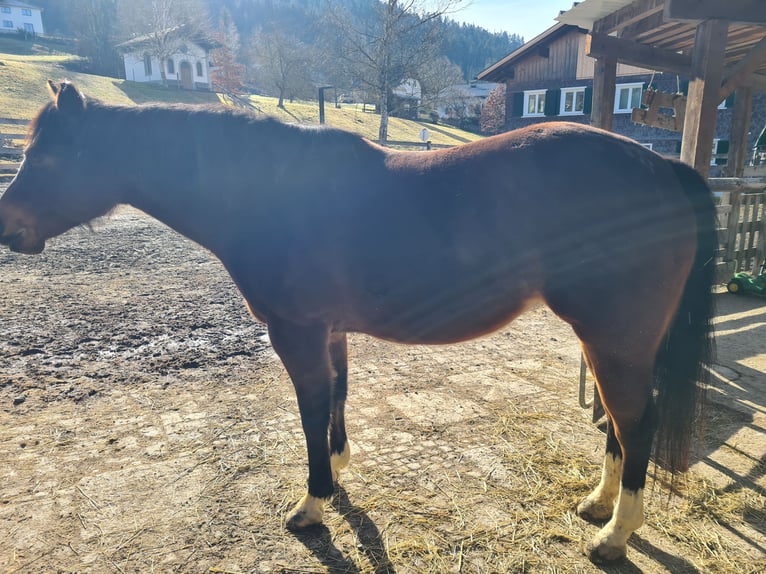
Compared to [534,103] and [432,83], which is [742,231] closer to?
[534,103]

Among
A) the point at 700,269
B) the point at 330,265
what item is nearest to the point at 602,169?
the point at 700,269

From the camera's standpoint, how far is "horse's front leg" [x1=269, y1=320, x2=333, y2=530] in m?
2.49

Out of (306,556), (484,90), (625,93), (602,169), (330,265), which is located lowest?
(306,556)

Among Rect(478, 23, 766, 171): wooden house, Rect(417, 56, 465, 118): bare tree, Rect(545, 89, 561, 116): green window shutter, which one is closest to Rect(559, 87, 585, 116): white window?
Rect(478, 23, 766, 171): wooden house

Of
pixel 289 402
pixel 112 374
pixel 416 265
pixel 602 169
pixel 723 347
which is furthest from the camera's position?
pixel 723 347

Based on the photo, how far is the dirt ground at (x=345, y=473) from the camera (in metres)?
2.30

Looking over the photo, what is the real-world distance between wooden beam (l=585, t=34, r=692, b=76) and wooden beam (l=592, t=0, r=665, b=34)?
182 millimetres

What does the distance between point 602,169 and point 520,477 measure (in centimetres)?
182

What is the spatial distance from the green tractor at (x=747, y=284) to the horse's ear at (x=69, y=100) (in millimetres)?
A: 7365

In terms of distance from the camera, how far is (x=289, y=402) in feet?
12.1

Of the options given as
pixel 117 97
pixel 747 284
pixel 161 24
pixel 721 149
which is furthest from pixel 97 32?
pixel 747 284

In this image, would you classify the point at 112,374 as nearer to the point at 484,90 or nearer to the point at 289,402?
the point at 289,402

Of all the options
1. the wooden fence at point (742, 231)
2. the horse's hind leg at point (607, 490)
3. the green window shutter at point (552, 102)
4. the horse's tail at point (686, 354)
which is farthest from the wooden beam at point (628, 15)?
the green window shutter at point (552, 102)

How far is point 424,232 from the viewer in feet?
7.59
